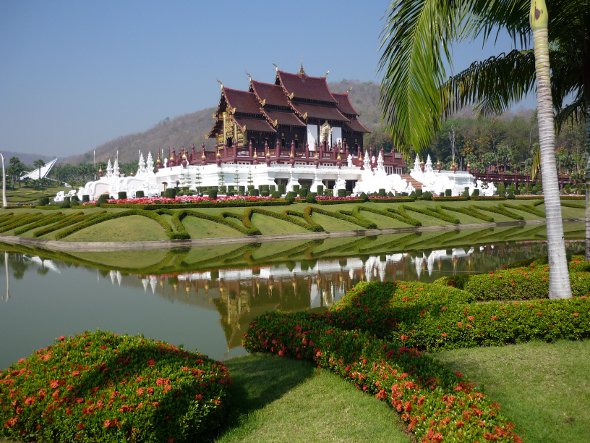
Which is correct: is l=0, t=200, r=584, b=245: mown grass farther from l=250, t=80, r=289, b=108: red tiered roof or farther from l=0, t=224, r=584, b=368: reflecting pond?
l=250, t=80, r=289, b=108: red tiered roof

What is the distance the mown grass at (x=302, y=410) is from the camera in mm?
5117

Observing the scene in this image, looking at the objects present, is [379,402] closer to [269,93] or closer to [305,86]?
[269,93]

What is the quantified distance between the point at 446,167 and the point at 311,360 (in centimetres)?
8438

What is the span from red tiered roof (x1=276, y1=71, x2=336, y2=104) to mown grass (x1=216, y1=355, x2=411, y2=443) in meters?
50.5

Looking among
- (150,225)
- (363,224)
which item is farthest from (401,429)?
(363,224)

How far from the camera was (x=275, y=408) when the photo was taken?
18.9 ft

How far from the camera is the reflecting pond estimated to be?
1044 cm

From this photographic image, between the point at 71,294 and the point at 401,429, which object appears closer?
the point at 401,429

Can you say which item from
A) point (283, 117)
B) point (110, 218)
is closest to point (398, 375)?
point (110, 218)

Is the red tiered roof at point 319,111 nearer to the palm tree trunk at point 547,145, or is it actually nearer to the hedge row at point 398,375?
the palm tree trunk at point 547,145

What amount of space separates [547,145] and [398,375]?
17.0 feet

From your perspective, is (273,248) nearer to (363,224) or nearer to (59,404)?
(363,224)

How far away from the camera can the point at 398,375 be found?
5.56m

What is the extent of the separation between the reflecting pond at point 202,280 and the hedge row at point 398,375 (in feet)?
3.97
